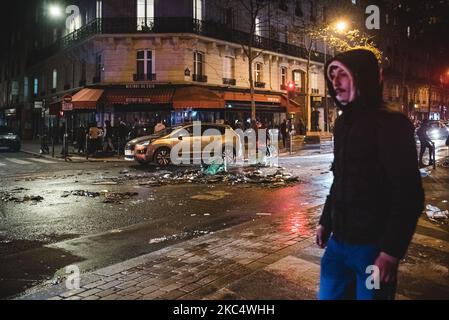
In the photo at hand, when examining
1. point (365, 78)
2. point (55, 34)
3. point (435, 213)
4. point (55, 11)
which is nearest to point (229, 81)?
point (55, 11)

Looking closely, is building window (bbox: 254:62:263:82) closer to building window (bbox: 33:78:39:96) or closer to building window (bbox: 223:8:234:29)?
building window (bbox: 223:8:234:29)

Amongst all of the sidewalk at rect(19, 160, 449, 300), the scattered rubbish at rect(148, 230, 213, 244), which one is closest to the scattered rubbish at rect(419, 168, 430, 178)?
the sidewalk at rect(19, 160, 449, 300)

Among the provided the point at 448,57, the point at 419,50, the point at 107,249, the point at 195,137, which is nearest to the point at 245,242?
the point at 107,249

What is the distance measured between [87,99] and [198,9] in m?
9.02

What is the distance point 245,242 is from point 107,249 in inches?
73.5

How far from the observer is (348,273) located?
2.61 metres

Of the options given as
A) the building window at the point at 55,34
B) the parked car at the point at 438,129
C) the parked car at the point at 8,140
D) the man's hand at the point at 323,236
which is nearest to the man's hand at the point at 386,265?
the man's hand at the point at 323,236

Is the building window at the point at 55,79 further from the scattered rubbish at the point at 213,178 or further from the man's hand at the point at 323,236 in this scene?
the man's hand at the point at 323,236

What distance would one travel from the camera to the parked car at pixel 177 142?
690 inches

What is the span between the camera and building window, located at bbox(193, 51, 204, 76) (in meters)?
29.2

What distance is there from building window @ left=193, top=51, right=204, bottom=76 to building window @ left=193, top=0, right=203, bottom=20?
2244 mm

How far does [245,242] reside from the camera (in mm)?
6105

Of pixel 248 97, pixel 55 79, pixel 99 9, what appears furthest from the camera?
pixel 55 79

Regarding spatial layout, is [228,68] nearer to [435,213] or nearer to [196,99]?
[196,99]
